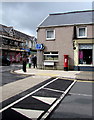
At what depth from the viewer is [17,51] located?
4319 centimetres

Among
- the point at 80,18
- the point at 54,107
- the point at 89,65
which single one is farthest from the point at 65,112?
the point at 80,18

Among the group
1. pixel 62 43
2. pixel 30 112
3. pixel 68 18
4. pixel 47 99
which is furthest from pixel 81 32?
pixel 30 112

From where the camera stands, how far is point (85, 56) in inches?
625

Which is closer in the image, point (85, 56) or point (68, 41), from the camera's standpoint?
point (85, 56)

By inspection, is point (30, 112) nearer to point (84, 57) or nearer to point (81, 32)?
point (84, 57)

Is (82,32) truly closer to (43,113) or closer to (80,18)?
(80,18)

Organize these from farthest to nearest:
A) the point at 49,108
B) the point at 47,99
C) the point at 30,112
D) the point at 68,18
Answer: the point at 68,18 → the point at 47,99 → the point at 49,108 → the point at 30,112

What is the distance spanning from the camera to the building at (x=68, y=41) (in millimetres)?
15516

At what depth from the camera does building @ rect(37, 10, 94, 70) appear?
50.9 feet

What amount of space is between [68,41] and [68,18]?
12.2ft

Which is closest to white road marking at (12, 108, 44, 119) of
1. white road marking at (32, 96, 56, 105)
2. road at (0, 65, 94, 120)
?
road at (0, 65, 94, 120)

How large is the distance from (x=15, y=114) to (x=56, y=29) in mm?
13896

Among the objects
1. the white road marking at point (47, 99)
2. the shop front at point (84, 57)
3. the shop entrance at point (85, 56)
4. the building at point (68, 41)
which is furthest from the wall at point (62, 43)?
the white road marking at point (47, 99)

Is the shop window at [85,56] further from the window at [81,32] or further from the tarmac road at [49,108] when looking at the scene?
the tarmac road at [49,108]
